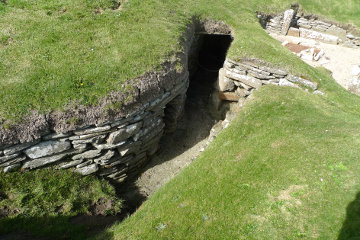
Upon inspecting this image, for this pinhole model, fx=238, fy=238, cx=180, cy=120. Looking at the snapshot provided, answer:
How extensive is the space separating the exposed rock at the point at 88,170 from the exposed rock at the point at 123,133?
1.37 m

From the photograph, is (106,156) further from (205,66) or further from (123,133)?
(205,66)

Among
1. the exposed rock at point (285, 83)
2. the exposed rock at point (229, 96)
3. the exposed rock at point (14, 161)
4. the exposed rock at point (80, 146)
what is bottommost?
the exposed rock at point (14, 161)

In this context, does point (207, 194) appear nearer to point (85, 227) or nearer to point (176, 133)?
point (85, 227)

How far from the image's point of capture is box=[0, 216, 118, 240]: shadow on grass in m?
7.30

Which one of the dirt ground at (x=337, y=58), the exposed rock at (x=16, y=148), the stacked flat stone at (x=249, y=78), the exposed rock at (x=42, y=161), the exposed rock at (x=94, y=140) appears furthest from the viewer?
the dirt ground at (x=337, y=58)

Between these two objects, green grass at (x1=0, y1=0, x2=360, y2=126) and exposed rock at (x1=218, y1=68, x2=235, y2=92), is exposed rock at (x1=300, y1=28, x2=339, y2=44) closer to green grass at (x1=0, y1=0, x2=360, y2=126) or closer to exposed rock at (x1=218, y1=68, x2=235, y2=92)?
green grass at (x1=0, y1=0, x2=360, y2=126)

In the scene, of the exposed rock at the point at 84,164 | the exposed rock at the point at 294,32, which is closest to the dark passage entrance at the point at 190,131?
the exposed rock at the point at 84,164

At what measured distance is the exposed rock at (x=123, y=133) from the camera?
351 inches

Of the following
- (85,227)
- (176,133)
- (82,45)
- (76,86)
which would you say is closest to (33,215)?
(85,227)

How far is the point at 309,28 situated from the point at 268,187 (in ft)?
57.3

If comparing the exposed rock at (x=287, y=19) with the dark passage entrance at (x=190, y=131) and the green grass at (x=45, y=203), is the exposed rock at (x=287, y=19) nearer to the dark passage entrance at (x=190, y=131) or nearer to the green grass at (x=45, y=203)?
the dark passage entrance at (x=190, y=131)

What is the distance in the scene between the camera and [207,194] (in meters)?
7.72

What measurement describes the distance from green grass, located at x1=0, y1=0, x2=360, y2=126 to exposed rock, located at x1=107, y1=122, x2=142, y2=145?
4.70ft

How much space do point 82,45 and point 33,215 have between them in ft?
21.6
